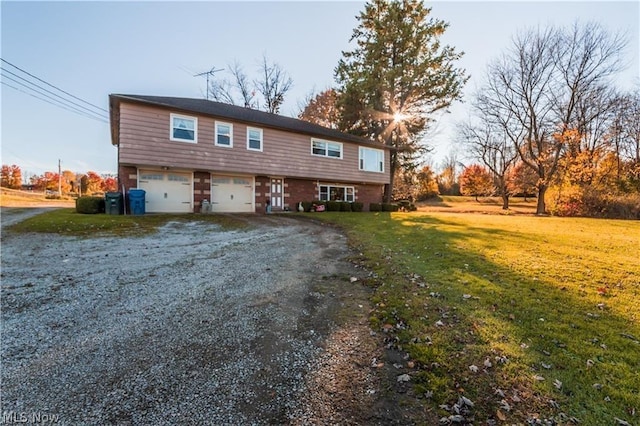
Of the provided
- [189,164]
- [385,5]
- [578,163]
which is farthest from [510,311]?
[385,5]

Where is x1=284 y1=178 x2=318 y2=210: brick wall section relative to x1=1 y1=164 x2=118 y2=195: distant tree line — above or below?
below

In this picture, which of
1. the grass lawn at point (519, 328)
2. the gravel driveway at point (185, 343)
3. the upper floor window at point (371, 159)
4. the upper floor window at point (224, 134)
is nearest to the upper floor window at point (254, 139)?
the upper floor window at point (224, 134)

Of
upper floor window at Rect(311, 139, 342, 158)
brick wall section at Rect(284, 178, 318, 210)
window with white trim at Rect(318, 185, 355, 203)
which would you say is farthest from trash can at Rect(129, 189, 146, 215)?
window with white trim at Rect(318, 185, 355, 203)

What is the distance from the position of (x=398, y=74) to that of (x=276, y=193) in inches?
557

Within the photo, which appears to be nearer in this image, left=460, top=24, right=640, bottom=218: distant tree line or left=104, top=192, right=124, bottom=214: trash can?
left=104, top=192, right=124, bottom=214: trash can

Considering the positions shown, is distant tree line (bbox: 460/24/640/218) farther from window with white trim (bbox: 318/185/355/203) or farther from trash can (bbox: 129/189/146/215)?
trash can (bbox: 129/189/146/215)

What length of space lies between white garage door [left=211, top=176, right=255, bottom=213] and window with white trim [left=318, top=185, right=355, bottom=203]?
5.11 metres

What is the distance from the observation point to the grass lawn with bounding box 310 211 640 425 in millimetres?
2354

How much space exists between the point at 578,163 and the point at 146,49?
95.3 ft

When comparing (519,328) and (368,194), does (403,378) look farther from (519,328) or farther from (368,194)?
(368,194)

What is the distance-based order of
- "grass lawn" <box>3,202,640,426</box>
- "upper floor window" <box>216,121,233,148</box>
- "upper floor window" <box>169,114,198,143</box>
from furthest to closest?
"upper floor window" <box>216,121,233,148</box> → "upper floor window" <box>169,114,198,143</box> → "grass lawn" <box>3,202,640,426</box>

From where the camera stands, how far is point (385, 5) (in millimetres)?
24453

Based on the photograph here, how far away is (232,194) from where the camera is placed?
664 inches

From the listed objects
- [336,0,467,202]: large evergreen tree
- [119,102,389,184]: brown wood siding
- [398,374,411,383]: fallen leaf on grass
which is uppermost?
[336,0,467,202]: large evergreen tree
